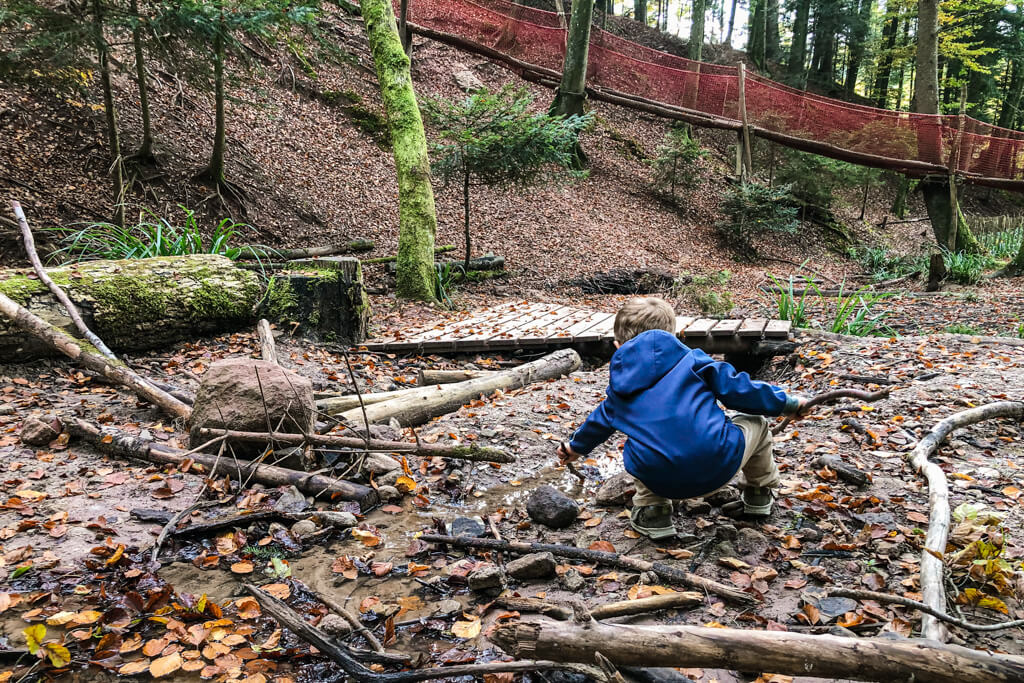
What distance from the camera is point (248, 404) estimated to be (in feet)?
10.4

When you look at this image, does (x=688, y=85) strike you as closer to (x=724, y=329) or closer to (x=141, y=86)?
(x=724, y=329)

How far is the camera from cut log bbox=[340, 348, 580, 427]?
13.3 ft

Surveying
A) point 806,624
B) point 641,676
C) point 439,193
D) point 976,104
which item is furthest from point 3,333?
point 976,104

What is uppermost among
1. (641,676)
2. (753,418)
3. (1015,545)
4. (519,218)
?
(519,218)

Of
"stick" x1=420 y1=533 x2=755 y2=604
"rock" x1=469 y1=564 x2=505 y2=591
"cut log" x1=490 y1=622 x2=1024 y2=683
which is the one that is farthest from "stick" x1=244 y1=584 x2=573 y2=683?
"stick" x1=420 y1=533 x2=755 y2=604

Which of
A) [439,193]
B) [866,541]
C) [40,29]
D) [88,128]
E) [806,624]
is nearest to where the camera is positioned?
[806,624]

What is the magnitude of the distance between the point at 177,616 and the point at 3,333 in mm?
3408

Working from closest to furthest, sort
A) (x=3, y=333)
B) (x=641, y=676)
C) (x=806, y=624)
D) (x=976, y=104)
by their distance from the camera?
1. (x=641, y=676)
2. (x=806, y=624)
3. (x=3, y=333)
4. (x=976, y=104)

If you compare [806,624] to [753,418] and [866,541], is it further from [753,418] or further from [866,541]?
[753,418]

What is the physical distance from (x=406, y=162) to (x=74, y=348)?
4.78 meters

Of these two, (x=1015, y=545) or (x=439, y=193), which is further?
(x=439, y=193)

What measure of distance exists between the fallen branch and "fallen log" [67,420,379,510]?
2226 millimetres

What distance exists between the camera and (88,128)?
8.98m

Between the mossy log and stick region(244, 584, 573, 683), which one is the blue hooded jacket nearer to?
stick region(244, 584, 573, 683)
